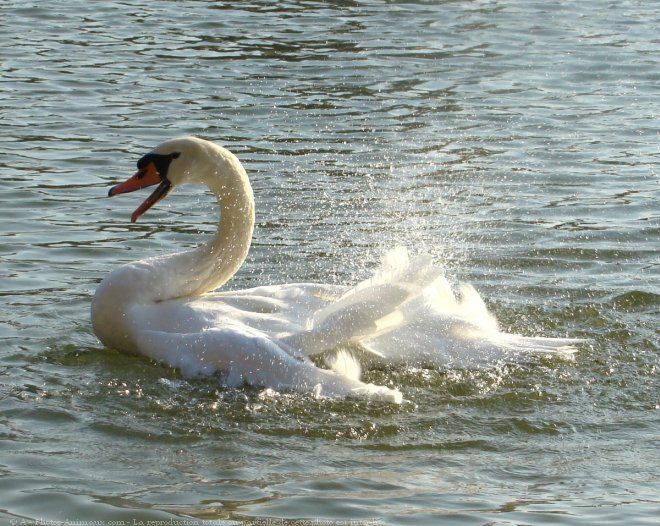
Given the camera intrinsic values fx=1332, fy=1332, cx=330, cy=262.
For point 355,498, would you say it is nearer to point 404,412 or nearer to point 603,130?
point 404,412

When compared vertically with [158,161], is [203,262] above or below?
below

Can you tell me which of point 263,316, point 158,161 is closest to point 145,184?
point 158,161

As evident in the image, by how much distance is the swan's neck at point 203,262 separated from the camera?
23.8 ft

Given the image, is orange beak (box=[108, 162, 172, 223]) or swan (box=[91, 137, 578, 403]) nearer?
swan (box=[91, 137, 578, 403])

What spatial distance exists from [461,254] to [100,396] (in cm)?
329

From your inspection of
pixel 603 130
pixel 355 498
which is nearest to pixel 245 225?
pixel 355 498

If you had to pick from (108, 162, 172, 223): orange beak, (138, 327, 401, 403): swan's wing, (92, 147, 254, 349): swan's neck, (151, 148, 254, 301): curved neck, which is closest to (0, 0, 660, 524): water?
(138, 327, 401, 403): swan's wing

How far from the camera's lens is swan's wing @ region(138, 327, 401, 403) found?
659cm

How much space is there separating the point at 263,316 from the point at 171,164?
1.10m

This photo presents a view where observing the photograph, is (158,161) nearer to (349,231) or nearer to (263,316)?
(263,316)

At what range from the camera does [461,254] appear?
30.1ft

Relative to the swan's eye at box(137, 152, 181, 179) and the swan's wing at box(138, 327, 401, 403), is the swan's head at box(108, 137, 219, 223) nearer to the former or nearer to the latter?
the swan's eye at box(137, 152, 181, 179)

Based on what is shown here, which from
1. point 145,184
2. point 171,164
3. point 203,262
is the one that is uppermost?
point 171,164

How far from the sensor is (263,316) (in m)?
7.15
